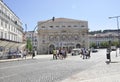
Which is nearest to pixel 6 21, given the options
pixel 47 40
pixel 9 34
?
pixel 9 34

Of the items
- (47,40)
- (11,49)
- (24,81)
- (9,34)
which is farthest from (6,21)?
(47,40)

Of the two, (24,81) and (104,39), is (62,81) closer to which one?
(24,81)

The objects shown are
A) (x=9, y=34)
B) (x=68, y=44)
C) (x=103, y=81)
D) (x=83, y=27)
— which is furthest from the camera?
(x=83, y=27)

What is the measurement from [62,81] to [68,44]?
9549 centimetres

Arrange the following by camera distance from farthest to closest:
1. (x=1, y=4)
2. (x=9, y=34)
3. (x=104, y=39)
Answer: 1. (x=104, y=39)
2. (x=9, y=34)
3. (x=1, y=4)

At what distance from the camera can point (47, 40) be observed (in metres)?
108

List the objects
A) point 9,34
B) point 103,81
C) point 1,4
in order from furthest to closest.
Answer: point 9,34
point 1,4
point 103,81

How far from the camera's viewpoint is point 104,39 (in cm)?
19662

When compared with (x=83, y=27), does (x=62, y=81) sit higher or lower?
lower

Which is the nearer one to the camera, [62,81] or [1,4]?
[62,81]

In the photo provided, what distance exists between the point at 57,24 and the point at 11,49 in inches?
2748

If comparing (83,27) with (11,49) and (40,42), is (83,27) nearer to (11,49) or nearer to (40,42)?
(40,42)

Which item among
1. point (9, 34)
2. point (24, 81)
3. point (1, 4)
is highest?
point (1, 4)

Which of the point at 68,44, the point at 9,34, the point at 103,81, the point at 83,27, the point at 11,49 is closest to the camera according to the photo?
the point at 103,81
